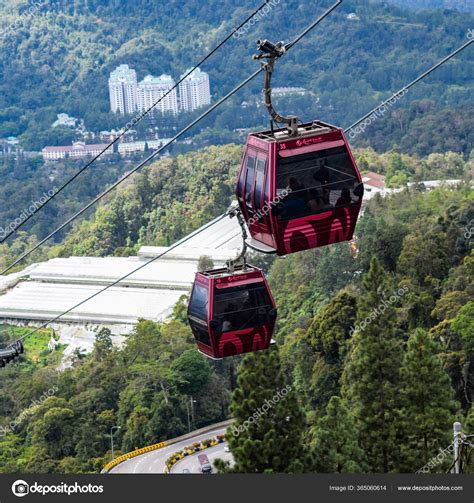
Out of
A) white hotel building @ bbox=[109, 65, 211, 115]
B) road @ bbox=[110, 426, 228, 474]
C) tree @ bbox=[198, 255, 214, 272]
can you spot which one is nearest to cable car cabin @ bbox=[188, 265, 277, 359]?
road @ bbox=[110, 426, 228, 474]

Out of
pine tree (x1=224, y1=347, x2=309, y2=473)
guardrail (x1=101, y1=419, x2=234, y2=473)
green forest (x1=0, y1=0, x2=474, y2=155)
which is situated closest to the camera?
pine tree (x1=224, y1=347, x2=309, y2=473)

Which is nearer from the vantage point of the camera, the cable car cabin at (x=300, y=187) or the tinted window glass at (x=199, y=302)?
the cable car cabin at (x=300, y=187)

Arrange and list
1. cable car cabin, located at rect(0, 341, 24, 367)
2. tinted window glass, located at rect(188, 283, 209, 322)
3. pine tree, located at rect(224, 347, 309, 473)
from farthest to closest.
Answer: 1. pine tree, located at rect(224, 347, 309, 473)
2. tinted window glass, located at rect(188, 283, 209, 322)
3. cable car cabin, located at rect(0, 341, 24, 367)

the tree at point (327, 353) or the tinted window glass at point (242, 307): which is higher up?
the tree at point (327, 353)

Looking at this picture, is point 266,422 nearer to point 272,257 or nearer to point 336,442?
point 336,442

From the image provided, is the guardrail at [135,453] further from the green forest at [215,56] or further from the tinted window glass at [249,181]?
the green forest at [215,56]

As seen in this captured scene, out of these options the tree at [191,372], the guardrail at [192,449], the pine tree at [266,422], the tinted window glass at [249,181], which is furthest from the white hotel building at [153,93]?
the tinted window glass at [249,181]

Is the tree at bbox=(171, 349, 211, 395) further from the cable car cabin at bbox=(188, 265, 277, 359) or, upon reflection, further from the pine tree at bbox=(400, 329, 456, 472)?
the cable car cabin at bbox=(188, 265, 277, 359)
